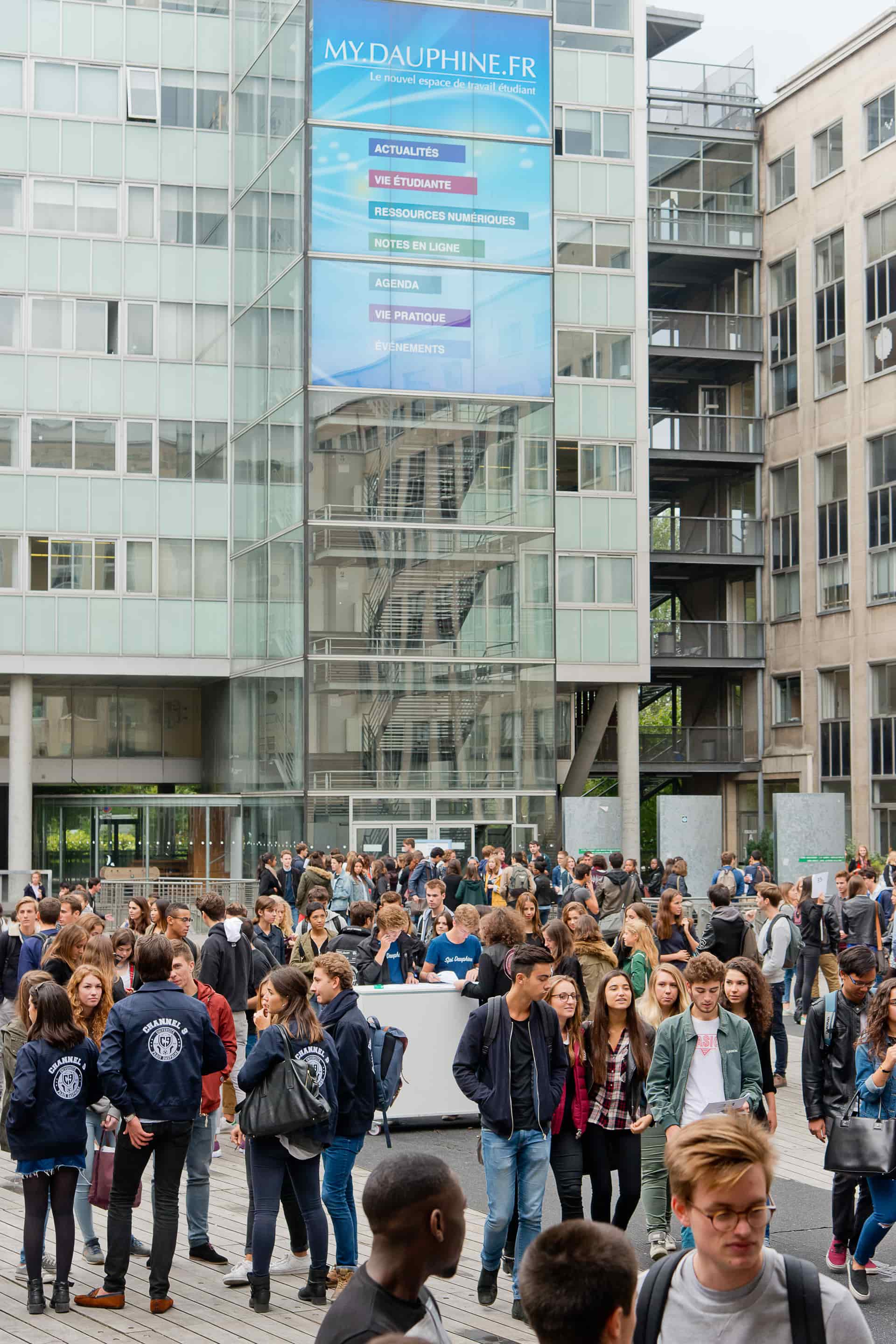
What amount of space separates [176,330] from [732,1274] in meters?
39.9

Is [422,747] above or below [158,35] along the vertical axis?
below

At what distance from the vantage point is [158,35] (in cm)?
→ 4166

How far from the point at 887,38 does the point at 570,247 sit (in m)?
9.89

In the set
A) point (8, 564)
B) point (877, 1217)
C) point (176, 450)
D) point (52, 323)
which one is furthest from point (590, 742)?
point (877, 1217)

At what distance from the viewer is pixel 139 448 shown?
4091cm

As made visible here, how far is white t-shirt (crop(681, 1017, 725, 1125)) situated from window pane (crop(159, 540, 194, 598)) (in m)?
33.7

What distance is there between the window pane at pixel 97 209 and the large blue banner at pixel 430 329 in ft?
26.4

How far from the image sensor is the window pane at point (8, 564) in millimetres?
39656

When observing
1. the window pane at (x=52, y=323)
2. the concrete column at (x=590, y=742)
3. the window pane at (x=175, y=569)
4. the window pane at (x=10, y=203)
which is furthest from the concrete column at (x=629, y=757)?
the window pane at (x=10, y=203)

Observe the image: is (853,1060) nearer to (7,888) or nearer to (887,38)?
(7,888)

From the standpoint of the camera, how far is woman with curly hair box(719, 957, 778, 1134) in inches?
355

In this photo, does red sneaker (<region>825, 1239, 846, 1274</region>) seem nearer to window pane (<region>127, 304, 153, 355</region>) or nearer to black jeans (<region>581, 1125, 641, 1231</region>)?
black jeans (<region>581, 1125, 641, 1231</region>)

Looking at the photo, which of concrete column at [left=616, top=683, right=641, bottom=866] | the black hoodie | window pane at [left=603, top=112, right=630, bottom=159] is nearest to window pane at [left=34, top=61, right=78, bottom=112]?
window pane at [left=603, top=112, right=630, bottom=159]

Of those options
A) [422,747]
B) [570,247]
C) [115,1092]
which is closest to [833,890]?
[422,747]
